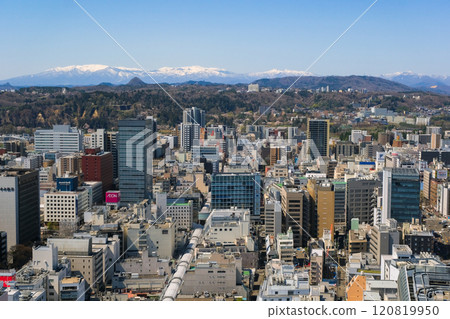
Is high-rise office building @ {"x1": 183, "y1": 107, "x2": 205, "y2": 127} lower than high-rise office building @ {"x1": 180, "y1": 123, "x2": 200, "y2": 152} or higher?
higher

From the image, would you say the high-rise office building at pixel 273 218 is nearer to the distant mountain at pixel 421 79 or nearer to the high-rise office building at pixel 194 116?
the distant mountain at pixel 421 79

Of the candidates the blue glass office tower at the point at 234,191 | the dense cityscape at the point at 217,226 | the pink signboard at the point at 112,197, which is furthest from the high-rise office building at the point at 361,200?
the pink signboard at the point at 112,197

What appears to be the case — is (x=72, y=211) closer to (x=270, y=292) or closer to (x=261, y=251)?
(x=261, y=251)

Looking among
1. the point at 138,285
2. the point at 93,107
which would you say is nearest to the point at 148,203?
the point at 138,285

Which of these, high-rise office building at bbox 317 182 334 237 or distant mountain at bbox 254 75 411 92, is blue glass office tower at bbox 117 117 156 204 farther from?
distant mountain at bbox 254 75 411 92

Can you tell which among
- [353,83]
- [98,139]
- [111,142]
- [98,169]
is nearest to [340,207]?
[98,169]

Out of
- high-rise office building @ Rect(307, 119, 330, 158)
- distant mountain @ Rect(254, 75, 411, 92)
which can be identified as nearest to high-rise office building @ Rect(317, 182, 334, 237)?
distant mountain @ Rect(254, 75, 411, 92)
